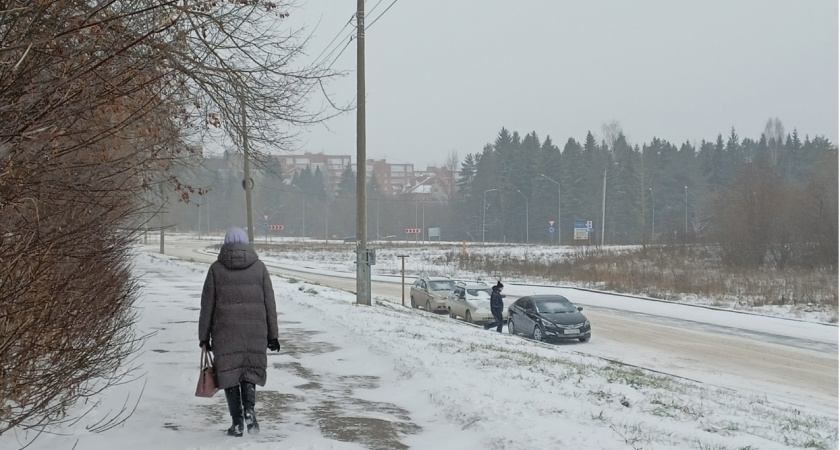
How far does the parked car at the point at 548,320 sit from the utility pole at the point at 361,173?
5.33m

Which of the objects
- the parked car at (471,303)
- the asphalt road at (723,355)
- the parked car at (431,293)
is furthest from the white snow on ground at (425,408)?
the parked car at (431,293)

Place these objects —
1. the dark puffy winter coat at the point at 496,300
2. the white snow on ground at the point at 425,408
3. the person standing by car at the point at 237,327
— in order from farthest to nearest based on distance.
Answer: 1. the dark puffy winter coat at the point at 496,300
2. the person standing by car at the point at 237,327
3. the white snow on ground at the point at 425,408

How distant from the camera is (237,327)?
6254 millimetres

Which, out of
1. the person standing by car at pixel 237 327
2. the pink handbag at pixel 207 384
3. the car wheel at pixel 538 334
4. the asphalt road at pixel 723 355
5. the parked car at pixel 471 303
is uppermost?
the person standing by car at pixel 237 327

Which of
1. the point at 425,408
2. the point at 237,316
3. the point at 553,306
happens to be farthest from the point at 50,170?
the point at 553,306

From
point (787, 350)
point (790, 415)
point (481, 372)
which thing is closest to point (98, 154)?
point (481, 372)

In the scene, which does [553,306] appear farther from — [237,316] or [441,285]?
[237,316]

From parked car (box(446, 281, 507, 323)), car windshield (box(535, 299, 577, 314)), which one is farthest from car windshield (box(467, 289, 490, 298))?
car windshield (box(535, 299, 577, 314))

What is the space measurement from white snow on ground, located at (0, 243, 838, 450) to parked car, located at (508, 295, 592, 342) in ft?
32.0

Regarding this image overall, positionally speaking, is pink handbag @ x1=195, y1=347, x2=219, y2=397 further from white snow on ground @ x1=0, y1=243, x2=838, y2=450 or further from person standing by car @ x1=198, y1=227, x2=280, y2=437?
white snow on ground @ x1=0, y1=243, x2=838, y2=450

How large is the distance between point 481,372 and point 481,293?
17.6m

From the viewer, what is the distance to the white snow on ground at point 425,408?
609 centimetres

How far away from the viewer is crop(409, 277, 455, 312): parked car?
2862cm

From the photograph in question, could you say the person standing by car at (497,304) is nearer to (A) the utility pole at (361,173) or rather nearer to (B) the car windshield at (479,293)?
(B) the car windshield at (479,293)
